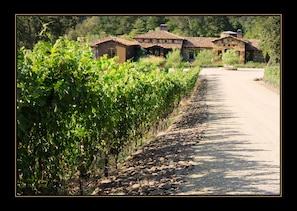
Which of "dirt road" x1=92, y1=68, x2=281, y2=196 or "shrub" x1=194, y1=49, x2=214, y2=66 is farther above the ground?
"shrub" x1=194, y1=49, x2=214, y2=66

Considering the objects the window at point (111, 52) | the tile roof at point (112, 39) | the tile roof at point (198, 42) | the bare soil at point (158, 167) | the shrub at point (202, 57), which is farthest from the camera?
the shrub at point (202, 57)

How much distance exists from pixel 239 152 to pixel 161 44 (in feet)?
8.71

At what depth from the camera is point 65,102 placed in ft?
10.6

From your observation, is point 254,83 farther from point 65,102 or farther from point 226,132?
point 65,102

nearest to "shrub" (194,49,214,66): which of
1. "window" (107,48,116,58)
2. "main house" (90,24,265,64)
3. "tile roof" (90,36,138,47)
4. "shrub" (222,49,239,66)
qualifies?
"main house" (90,24,265,64)

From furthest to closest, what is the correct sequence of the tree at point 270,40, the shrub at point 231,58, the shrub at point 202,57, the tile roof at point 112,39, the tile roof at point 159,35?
the shrub at point 231,58 < the shrub at point 202,57 < the tree at point 270,40 < the tile roof at point 159,35 < the tile roof at point 112,39

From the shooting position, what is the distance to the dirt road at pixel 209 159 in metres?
4.56

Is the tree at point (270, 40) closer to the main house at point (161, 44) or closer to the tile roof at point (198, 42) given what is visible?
the main house at point (161, 44)

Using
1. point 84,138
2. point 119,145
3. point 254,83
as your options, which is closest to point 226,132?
point 119,145

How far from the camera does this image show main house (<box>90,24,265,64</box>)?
5.91m

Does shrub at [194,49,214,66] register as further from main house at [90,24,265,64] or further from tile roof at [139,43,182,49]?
tile roof at [139,43,182,49]

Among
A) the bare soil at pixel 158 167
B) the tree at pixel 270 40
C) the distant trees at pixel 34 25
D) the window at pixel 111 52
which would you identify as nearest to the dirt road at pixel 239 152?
the bare soil at pixel 158 167

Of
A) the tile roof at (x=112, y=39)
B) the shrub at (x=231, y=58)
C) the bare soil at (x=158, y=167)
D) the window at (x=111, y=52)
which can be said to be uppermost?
the shrub at (x=231, y=58)
